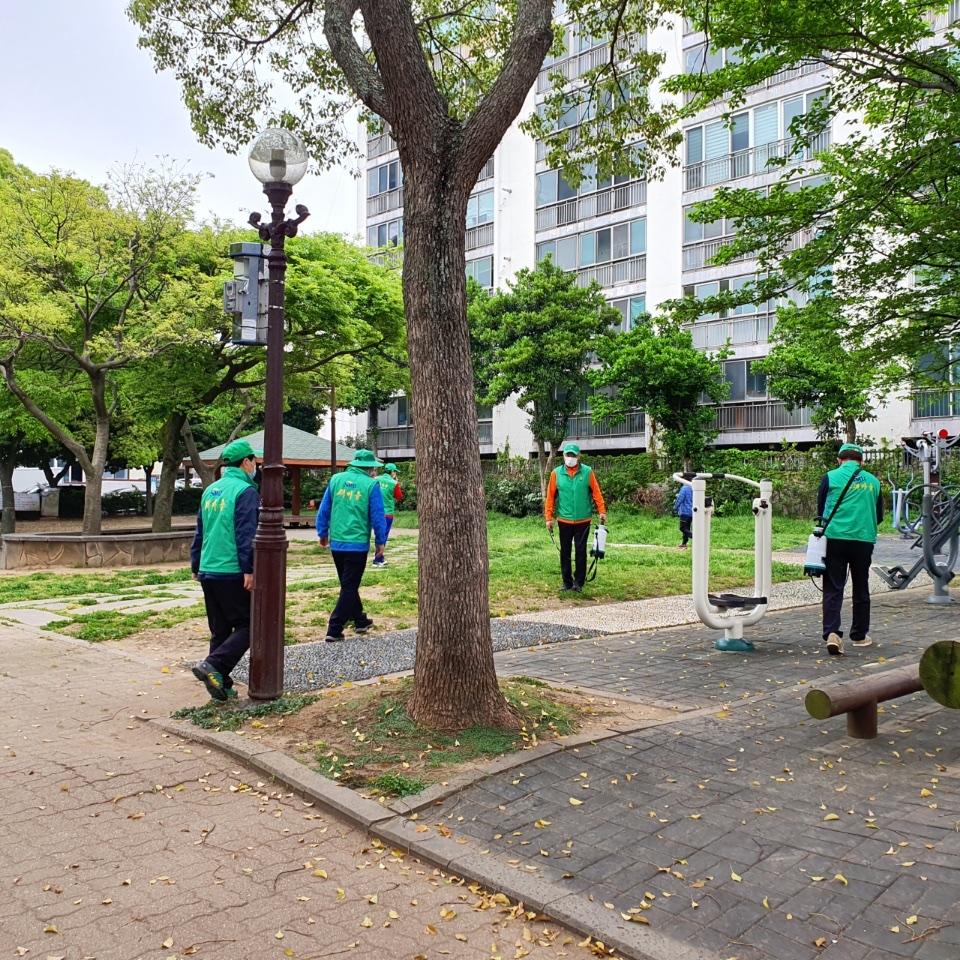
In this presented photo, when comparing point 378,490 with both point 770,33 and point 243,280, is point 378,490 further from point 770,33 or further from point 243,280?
point 770,33

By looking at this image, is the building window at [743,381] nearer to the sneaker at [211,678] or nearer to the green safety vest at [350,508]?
the green safety vest at [350,508]

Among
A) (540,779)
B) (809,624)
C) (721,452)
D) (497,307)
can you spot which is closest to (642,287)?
(497,307)

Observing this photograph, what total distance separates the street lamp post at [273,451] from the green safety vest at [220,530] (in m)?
0.22

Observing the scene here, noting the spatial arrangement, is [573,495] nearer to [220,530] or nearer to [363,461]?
[363,461]

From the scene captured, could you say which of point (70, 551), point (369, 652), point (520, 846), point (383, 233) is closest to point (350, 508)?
point (369, 652)

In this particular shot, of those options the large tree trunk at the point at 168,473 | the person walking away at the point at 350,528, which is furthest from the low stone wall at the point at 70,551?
the person walking away at the point at 350,528

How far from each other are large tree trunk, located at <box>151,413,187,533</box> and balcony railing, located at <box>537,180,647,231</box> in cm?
1885

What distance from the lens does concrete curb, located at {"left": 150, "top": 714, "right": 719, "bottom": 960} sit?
3.03 m

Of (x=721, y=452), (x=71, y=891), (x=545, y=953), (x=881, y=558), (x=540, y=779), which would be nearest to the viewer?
(x=545, y=953)

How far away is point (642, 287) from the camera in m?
32.2

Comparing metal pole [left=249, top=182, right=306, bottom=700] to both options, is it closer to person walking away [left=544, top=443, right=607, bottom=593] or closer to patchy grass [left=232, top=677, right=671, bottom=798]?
patchy grass [left=232, top=677, right=671, bottom=798]

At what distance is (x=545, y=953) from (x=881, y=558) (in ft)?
50.4

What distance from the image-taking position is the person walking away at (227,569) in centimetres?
599

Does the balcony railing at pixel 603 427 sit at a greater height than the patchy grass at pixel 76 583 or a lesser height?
greater
